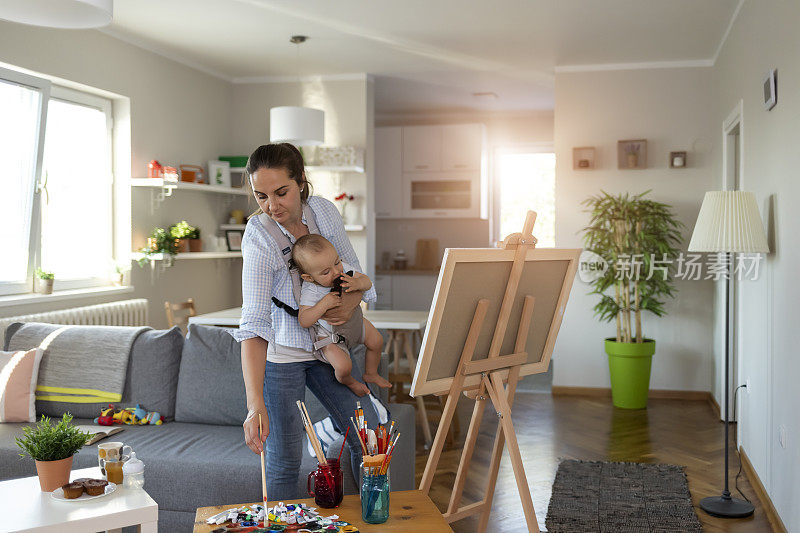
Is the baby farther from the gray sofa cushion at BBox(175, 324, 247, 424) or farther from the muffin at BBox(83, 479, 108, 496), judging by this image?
the gray sofa cushion at BBox(175, 324, 247, 424)

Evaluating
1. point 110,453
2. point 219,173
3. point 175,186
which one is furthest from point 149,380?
point 219,173

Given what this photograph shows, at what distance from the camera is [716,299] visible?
5.98m

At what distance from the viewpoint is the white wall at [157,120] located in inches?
190

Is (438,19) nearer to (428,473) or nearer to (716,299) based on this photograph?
(716,299)

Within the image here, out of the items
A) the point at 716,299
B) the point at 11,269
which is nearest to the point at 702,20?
the point at 716,299

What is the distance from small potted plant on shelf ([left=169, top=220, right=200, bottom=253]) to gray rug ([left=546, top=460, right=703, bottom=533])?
3406mm

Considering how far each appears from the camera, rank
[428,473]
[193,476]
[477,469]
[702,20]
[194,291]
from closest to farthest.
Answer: [428,473] → [193,476] → [477,469] → [702,20] → [194,291]

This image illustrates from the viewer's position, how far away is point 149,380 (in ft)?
11.6

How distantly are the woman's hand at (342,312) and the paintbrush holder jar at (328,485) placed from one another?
0.43m

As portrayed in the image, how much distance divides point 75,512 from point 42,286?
3.15 meters

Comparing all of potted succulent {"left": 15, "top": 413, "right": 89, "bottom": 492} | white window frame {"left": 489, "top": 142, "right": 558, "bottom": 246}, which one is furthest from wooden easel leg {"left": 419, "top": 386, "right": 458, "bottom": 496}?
white window frame {"left": 489, "top": 142, "right": 558, "bottom": 246}

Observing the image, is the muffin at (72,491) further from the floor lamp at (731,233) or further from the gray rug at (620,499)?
the floor lamp at (731,233)

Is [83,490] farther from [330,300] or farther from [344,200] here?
[344,200]

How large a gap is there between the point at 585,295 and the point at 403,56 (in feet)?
8.17
